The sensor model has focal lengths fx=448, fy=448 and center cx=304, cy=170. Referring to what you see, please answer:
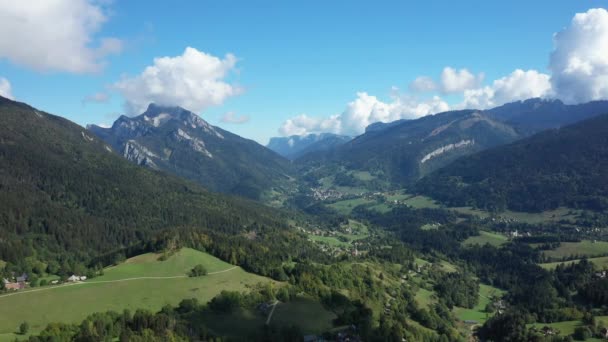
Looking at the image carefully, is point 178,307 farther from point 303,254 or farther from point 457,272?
point 457,272

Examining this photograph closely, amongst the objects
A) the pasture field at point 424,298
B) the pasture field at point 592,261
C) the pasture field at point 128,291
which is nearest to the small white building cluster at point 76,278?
the pasture field at point 128,291

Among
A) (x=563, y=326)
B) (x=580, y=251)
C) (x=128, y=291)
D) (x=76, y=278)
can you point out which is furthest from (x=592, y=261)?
(x=76, y=278)

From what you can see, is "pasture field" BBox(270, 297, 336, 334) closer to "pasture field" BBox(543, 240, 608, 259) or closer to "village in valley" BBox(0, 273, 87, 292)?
"village in valley" BBox(0, 273, 87, 292)

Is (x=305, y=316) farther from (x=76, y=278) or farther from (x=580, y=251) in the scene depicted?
(x=580, y=251)

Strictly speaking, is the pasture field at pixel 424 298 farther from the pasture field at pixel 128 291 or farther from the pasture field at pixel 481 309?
the pasture field at pixel 128 291

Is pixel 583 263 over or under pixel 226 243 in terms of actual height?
under

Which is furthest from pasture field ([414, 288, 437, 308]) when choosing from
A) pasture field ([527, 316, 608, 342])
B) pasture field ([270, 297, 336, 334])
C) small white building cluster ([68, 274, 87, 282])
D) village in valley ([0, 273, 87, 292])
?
village in valley ([0, 273, 87, 292])

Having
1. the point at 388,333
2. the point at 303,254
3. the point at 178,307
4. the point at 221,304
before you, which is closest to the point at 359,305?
the point at 388,333
